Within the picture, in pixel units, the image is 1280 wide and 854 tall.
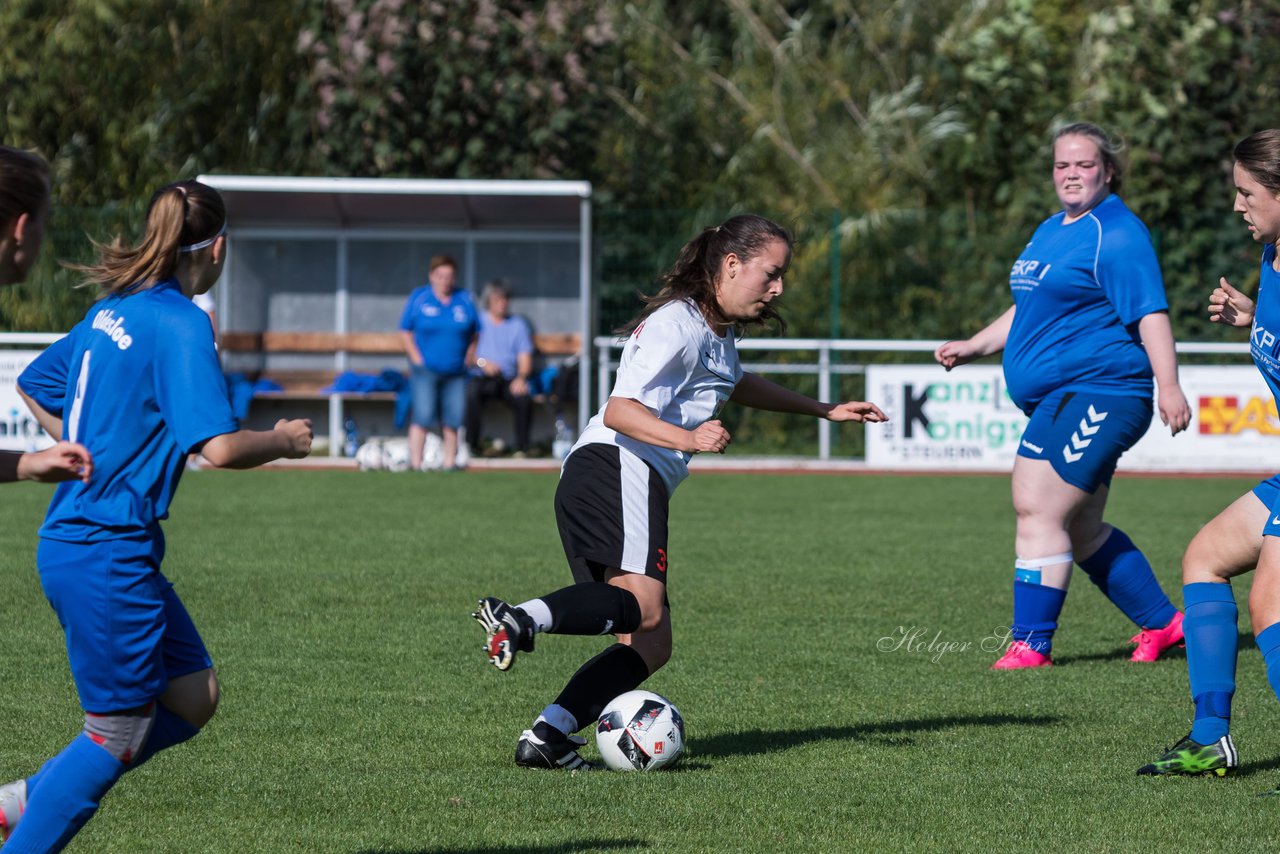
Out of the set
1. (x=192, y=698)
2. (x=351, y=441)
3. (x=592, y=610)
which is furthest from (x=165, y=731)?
(x=351, y=441)

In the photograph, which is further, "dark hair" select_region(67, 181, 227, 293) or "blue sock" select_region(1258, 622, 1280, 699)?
"blue sock" select_region(1258, 622, 1280, 699)

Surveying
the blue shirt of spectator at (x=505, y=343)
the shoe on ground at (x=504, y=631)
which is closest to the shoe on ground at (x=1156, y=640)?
the shoe on ground at (x=504, y=631)

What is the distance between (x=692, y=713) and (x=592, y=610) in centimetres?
129

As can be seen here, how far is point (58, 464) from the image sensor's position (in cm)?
320

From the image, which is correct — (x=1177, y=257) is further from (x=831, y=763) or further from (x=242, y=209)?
(x=831, y=763)

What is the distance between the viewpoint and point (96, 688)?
3496mm

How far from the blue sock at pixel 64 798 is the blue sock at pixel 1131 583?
456 cm

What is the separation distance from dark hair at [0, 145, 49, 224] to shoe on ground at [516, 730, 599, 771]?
2269 mm

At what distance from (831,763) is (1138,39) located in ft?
58.1

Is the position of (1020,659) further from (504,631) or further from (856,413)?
(504,631)

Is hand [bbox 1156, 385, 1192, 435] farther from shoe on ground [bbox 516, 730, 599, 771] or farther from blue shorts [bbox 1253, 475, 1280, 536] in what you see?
shoe on ground [bbox 516, 730, 599, 771]

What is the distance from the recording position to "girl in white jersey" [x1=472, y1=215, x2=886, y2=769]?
189 inches

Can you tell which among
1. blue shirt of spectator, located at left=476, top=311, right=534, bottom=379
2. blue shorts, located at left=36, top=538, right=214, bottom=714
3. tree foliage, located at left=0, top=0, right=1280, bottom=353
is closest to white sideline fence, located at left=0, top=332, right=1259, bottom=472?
blue shirt of spectator, located at left=476, top=311, right=534, bottom=379

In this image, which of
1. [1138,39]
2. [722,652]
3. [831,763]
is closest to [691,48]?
[1138,39]
